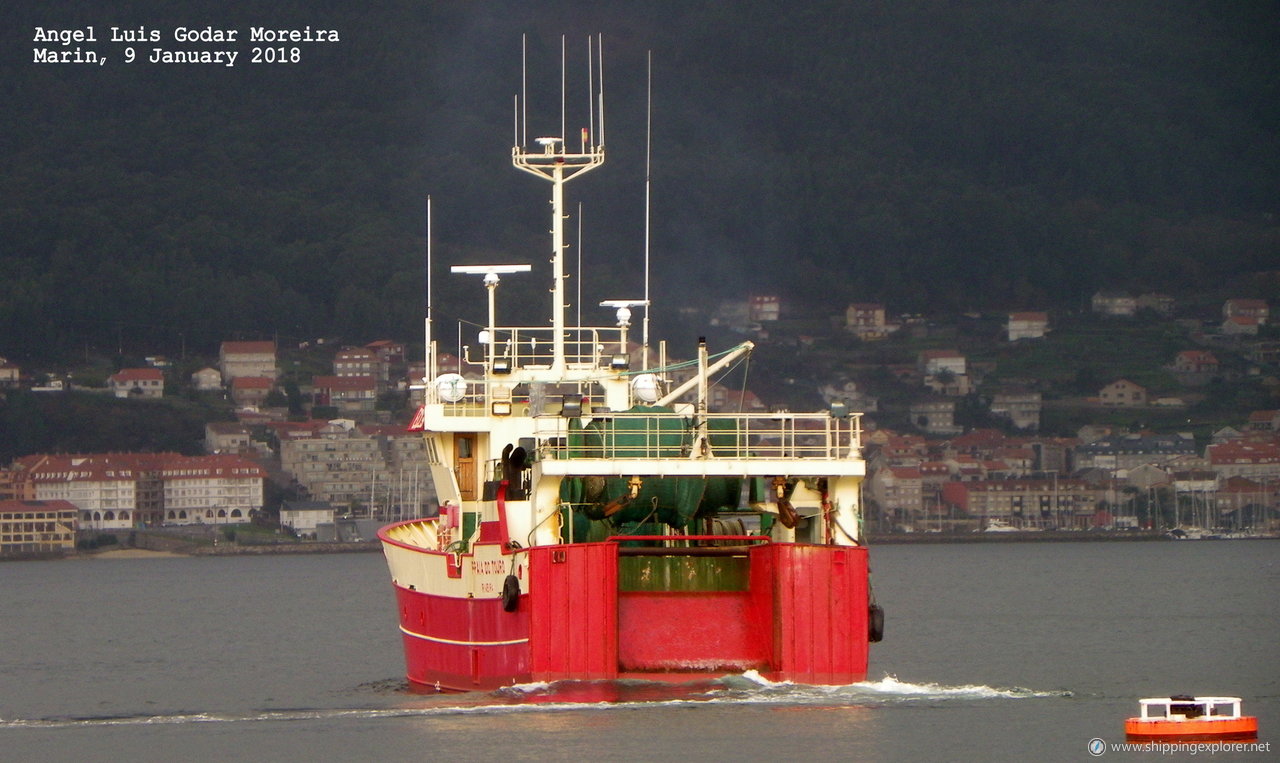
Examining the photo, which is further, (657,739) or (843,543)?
(843,543)

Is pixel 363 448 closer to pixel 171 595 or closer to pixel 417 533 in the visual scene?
pixel 171 595

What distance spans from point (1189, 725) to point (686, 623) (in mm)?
6976

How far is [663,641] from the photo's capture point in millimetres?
32406

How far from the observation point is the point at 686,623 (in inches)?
1280

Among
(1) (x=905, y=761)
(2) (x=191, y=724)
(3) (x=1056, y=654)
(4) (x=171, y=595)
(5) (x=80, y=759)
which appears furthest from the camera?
(4) (x=171, y=595)

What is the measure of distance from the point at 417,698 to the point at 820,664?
8.20m

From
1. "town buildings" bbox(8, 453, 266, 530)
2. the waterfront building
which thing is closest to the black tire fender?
the waterfront building

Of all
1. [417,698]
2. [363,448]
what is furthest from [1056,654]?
[363,448]

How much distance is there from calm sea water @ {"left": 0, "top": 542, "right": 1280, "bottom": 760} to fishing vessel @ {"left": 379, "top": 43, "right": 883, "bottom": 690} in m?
0.51

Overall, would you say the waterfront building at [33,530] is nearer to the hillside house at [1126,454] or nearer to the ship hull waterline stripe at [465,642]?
the hillside house at [1126,454]

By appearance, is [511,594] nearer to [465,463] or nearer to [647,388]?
[647,388]

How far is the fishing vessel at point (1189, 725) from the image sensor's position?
Result: 29.2 m

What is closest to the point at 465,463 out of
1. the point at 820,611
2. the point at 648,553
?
the point at 648,553

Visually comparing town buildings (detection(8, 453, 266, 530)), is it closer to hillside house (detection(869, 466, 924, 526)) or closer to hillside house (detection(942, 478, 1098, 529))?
hillside house (detection(869, 466, 924, 526))
